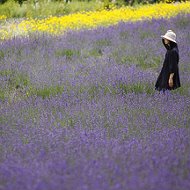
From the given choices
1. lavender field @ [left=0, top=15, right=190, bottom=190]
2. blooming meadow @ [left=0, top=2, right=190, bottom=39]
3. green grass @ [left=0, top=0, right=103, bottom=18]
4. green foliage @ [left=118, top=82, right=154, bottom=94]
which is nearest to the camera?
lavender field @ [left=0, top=15, right=190, bottom=190]

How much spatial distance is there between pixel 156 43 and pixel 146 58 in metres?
0.80

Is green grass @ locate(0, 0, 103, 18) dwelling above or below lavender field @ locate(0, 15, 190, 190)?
below

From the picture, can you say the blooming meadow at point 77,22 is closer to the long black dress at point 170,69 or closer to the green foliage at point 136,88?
the green foliage at point 136,88

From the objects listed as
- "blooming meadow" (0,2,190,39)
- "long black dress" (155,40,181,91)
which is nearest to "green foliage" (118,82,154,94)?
"long black dress" (155,40,181,91)

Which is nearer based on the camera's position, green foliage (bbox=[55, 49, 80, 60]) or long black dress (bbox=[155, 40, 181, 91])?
long black dress (bbox=[155, 40, 181, 91])

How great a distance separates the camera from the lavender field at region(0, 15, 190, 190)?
2.67 metres

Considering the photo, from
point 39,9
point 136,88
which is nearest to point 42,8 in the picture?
point 39,9

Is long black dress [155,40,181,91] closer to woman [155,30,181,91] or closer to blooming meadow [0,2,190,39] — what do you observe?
woman [155,30,181,91]

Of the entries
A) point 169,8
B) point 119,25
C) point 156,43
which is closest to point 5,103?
point 156,43

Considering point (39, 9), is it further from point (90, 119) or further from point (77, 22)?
→ point (90, 119)

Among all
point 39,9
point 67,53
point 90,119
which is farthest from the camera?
point 39,9

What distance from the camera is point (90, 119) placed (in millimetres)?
4246

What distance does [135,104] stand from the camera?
4.71 meters

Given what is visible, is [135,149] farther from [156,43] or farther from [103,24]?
[103,24]
